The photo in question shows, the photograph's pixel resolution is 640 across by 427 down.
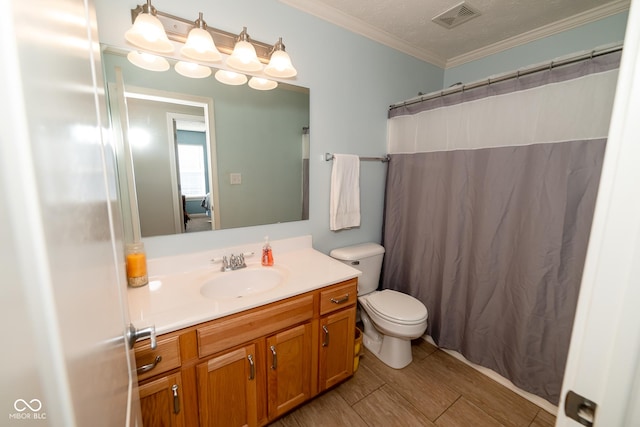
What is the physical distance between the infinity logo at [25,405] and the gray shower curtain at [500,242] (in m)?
1.89

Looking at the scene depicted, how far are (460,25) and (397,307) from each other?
83.8 inches

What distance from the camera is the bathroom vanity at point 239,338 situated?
98 cm

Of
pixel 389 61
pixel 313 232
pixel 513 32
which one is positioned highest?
pixel 513 32

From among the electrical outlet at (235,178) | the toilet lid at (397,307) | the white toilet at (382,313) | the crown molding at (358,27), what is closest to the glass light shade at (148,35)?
the electrical outlet at (235,178)

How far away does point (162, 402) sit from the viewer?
0.97m

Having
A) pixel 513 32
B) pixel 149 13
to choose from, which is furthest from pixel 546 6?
pixel 149 13

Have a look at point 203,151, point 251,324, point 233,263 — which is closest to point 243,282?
point 233,263

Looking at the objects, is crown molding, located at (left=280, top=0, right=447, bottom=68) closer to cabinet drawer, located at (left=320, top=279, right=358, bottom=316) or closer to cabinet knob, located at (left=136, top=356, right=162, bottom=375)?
cabinet drawer, located at (left=320, top=279, right=358, bottom=316)

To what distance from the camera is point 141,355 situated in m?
0.91

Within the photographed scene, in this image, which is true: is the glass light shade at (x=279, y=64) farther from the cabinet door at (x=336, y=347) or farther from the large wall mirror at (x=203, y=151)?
the cabinet door at (x=336, y=347)

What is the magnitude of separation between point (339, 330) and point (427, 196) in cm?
119

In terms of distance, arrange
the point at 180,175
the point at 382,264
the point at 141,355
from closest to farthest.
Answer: the point at 141,355 < the point at 180,175 < the point at 382,264

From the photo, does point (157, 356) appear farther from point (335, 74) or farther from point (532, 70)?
point (532, 70)

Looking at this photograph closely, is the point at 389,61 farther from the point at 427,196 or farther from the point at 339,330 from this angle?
the point at 339,330
